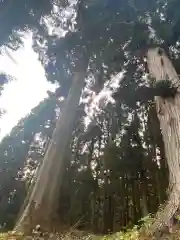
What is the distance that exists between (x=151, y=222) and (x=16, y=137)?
12550 mm

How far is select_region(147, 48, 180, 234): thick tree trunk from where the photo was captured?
3492mm

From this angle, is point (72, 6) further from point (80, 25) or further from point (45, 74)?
point (45, 74)

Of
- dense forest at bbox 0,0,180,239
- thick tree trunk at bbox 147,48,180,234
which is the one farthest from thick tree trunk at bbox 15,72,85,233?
thick tree trunk at bbox 147,48,180,234

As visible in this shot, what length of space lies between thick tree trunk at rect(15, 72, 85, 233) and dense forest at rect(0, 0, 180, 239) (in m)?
0.03

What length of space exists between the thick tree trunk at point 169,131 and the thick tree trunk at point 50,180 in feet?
10.4

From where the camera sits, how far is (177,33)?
8930mm

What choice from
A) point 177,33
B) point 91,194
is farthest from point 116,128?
point 177,33

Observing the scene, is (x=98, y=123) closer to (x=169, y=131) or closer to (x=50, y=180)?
(x=50, y=180)

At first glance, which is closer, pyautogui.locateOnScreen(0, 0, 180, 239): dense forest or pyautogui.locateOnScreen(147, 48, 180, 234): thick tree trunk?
pyautogui.locateOnScreen(147, 48, 180, 234): thick tree trunk

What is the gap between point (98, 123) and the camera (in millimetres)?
14578

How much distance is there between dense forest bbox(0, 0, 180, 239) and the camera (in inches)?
257

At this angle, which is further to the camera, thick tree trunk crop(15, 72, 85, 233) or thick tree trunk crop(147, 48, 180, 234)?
thick tree trunk crop(15, 72, 85, 233)

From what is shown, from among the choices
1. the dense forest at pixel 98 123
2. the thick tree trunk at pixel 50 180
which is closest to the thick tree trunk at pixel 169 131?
the dense forest at pixel 98 123

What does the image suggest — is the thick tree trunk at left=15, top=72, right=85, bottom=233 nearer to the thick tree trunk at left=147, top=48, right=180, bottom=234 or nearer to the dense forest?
the dense forest
